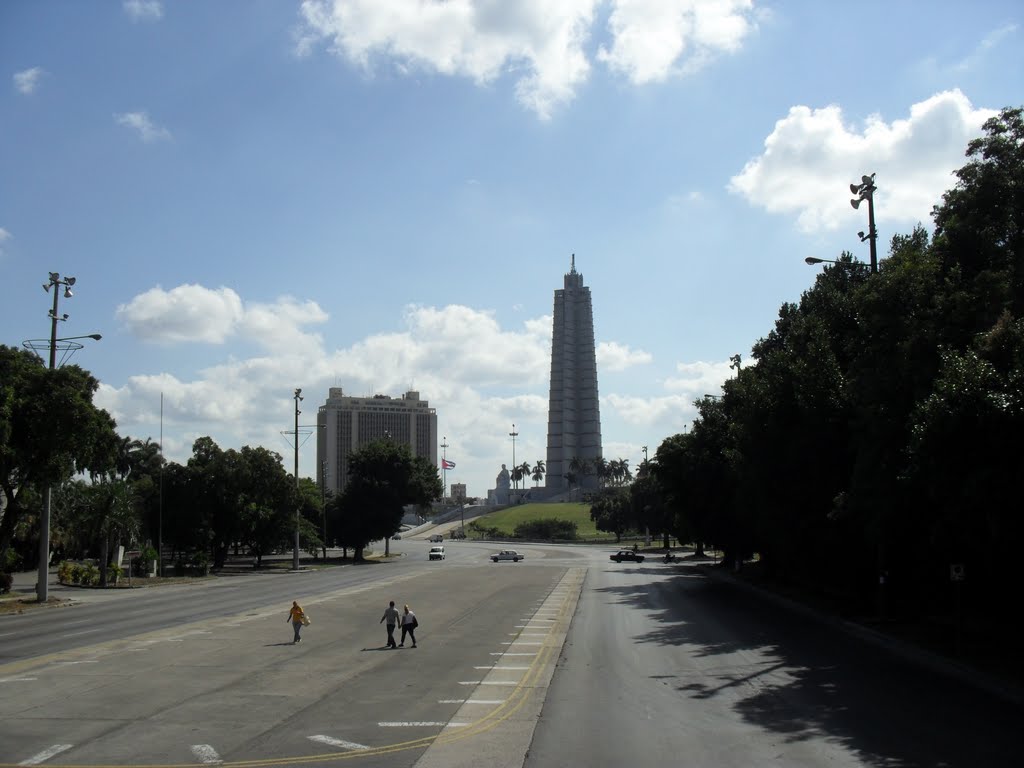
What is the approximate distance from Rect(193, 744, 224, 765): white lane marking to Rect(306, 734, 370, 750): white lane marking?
1.32 m

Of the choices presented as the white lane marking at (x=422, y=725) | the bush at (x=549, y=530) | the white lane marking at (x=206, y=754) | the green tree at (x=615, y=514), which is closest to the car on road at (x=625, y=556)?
the green tree at (x=615, y=514)

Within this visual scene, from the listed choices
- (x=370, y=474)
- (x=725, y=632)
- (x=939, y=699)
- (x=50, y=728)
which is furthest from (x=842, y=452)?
(x=370, y=474)

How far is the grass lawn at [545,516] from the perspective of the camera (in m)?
152

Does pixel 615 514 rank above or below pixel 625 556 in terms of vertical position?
above

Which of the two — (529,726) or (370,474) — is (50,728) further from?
(370,474)

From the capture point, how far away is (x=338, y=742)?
11.3 meters

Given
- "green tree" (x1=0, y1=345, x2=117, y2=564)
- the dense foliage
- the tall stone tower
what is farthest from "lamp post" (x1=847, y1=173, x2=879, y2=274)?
the tall stone tower

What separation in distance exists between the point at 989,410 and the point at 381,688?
1171cm

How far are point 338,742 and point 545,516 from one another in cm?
15676

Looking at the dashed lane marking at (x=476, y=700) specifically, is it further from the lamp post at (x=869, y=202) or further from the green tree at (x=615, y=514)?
the green tree at (x=615, y=514)

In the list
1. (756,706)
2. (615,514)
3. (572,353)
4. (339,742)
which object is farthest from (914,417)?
(572,353)

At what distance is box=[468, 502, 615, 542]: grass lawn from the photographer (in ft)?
500

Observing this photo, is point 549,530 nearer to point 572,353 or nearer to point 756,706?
point 572,353

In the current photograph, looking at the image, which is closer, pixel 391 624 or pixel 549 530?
pixel 391 624
